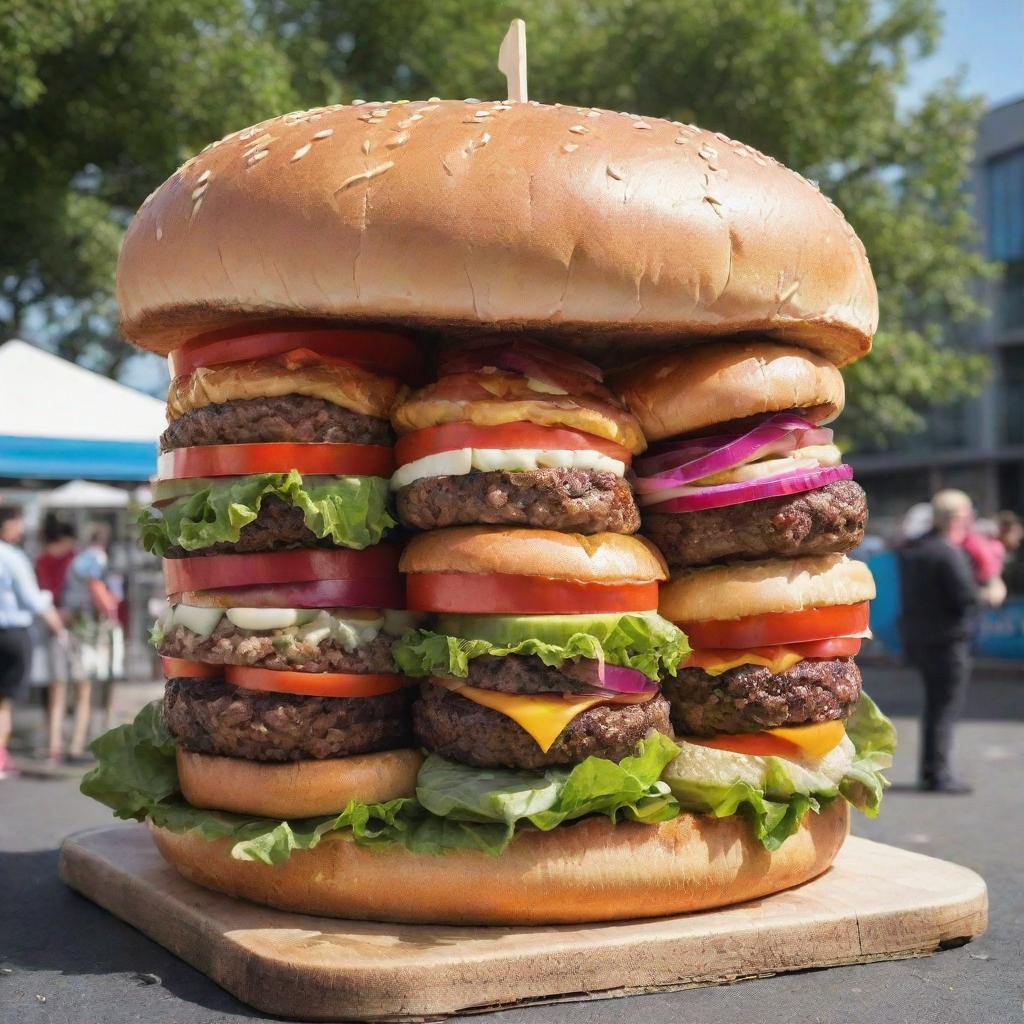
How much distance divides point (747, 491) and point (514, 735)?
1.17 m

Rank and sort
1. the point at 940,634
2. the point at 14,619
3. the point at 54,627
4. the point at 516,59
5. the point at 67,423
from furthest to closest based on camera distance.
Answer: the point at 67,423 < the point at 54,627 < the point at 14,619 < the point at 940,634 < the point at 516,59

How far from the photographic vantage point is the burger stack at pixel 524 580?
3.92m

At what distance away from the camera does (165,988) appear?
3807mm

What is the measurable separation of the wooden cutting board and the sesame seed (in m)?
2.36

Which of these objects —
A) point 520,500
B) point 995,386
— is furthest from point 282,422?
point 995,386

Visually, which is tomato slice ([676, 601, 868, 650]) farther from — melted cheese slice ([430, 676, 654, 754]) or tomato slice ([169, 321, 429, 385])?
tomato slice ([169, 321, 429, 385])

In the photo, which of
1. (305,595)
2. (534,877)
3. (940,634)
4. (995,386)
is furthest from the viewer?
(995,386)

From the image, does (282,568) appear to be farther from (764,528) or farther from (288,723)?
(764,528)

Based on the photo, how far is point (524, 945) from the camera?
12.1 feet

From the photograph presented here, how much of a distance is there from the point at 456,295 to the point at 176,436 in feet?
4.08

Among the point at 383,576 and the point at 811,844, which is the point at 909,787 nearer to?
the point at 811,844

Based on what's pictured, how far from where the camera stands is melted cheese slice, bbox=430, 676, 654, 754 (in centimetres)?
389

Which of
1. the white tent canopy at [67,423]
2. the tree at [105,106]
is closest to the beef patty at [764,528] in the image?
the white tent canopy at [67,423]

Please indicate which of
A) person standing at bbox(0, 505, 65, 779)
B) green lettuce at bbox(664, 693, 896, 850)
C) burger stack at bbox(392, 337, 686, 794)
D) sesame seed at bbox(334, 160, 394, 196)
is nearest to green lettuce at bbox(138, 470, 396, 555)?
burger stack at bbox(392, 337, 686, 794)
